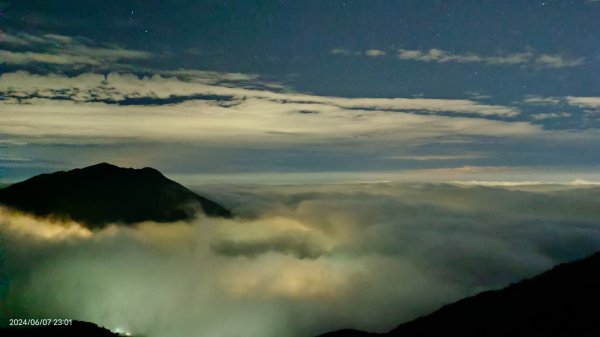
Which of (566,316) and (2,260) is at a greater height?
(2,260)

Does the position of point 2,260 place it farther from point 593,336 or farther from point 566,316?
point 566,316

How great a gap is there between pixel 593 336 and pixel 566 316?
1388 inches

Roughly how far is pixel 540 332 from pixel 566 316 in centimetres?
1392

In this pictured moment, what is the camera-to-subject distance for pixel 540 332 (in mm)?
194750

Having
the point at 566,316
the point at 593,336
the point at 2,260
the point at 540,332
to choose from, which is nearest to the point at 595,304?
the point at 566,316

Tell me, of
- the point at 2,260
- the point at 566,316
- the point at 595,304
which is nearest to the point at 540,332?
the point at 566,316

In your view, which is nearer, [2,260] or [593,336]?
[2,260]

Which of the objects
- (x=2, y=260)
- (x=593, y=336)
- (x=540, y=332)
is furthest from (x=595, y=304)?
(x=2, y=260)

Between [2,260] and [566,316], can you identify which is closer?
[2,260]

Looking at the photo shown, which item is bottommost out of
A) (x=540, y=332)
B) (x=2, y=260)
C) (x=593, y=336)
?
(x=540, y=332)

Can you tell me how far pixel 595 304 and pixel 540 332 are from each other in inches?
1044

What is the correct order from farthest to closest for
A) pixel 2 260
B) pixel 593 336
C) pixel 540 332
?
pixel 540 332, pixel 593 336, pixel 2 260

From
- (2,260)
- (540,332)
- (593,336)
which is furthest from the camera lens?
(540,332)

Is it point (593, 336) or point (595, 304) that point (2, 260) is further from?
point (595, 304)
